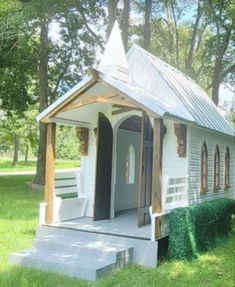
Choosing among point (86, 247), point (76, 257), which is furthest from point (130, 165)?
point (76, 257)

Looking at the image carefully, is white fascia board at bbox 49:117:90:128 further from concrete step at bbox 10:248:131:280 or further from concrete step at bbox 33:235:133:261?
concrete step at bbox 10:248:131:280

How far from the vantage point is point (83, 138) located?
40.0ft

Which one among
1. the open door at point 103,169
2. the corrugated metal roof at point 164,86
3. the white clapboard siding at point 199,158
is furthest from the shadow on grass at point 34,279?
the corrugated metal roof at point 164,86

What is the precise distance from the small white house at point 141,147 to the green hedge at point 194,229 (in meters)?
0.30

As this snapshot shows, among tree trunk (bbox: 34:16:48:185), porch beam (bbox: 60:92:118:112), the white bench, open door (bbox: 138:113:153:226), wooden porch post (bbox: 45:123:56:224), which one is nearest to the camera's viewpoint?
porch beam (bbox: 60:92:118:112)

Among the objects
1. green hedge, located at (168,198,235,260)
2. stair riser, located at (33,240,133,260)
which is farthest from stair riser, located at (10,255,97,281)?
green hedge, located at (168,198,235,260)

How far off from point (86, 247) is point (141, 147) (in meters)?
2.59

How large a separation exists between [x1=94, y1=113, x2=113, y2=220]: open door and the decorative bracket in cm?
177

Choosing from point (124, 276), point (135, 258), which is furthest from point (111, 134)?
point (124, 276)

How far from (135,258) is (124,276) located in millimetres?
946

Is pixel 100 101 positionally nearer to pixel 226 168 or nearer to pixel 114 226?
pixel 114 226

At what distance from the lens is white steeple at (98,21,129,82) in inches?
405

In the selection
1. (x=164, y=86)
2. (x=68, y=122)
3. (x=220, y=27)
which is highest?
(x=220, y=27)

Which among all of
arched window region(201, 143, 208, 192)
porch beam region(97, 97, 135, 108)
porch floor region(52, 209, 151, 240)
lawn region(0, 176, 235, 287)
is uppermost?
porch beam region(97, 97, 135, 108)
